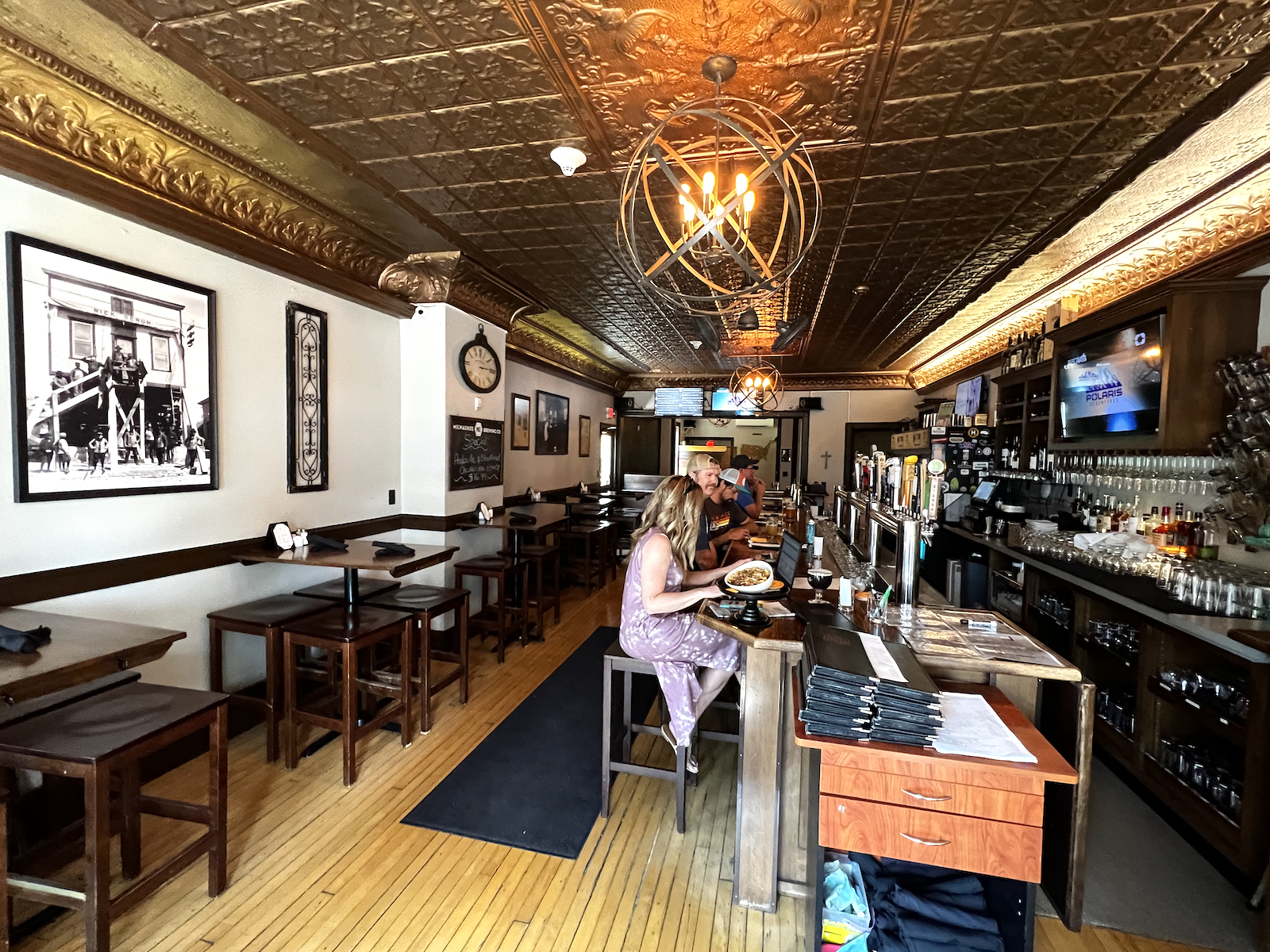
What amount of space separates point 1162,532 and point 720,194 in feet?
11.3

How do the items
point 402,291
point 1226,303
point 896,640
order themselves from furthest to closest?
point 402,291
point 1226,303
point 896,640

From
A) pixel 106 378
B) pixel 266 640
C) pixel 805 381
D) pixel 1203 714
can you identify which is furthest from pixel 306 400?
pixel 805 381

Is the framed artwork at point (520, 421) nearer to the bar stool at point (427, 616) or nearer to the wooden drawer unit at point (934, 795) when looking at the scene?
the bar stool at point (427, 616)

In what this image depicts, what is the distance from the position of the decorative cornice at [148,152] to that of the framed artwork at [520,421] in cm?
300

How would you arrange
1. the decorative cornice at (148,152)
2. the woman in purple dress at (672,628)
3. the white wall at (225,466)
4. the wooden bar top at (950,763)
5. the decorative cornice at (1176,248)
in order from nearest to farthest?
the wooden bar top at (950,763), the decorative cornice at (148,152), the white wall at (225,466), the woman in purple dress at (672,628), the decorative cornice at (1176,248)

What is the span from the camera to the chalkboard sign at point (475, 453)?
15.7 ft

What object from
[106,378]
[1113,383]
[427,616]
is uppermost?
[1113,383]

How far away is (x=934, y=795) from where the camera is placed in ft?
4.89

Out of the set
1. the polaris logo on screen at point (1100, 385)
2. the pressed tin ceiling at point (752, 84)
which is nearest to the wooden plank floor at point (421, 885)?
the pressed tin ceiling at point (752, 84)

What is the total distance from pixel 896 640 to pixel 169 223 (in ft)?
12.3

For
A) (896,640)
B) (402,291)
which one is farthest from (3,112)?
(896,640)

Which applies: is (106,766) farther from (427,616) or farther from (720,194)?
(720,194)

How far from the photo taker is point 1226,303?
3.09 metres

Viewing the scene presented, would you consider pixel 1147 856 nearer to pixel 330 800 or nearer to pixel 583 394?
pixel 330 800
